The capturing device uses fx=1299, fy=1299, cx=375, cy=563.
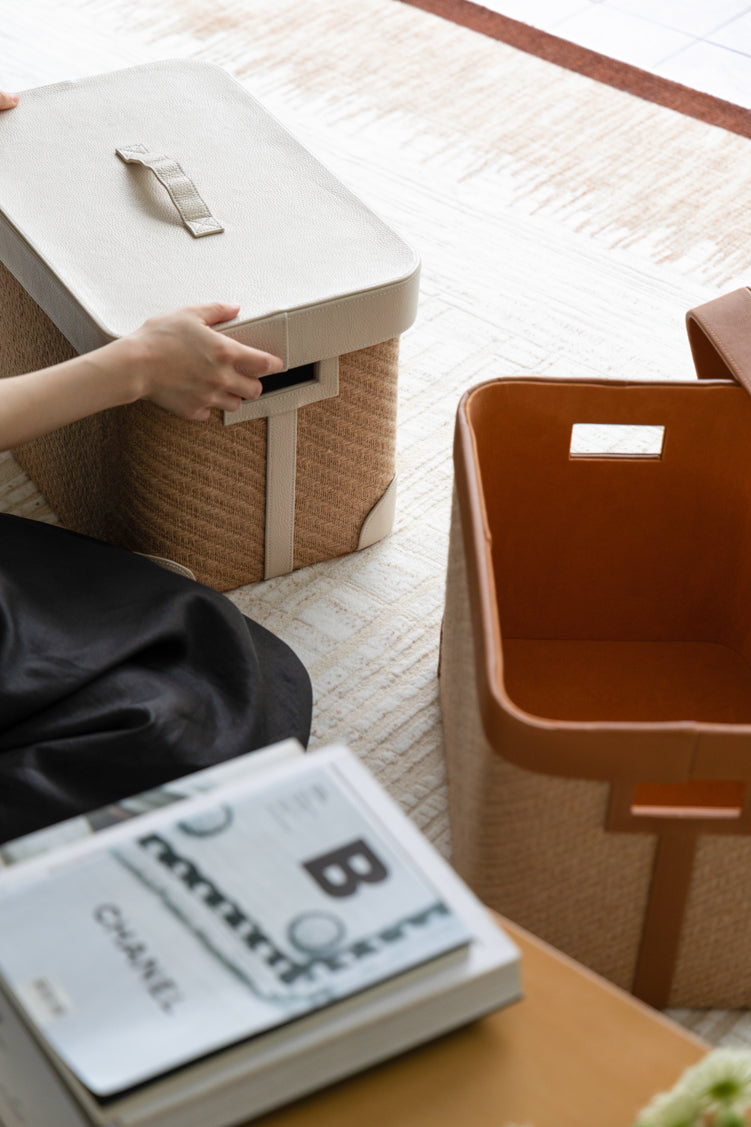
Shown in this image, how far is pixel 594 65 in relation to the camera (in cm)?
230

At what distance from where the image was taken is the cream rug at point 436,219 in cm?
137

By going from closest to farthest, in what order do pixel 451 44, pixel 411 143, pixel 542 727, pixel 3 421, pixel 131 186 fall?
pixel 542 727 < pixel 3 421 < pixel 131 186 < pixel 411 143 < pixel 451 44

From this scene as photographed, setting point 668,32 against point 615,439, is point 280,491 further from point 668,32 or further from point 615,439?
point 668,32

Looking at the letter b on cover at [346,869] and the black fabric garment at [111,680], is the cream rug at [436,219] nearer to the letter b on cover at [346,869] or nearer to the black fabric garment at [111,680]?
the black fabric garment at [111,680]

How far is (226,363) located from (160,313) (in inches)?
3.2

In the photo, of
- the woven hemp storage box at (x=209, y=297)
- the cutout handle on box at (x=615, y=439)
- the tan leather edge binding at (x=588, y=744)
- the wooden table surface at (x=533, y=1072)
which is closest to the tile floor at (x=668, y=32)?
the cutout handle on box at (x=615, y=439)

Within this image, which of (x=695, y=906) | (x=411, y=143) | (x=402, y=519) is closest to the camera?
(x=695, y=906)

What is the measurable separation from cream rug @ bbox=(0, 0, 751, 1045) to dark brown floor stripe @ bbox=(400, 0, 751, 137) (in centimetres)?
4

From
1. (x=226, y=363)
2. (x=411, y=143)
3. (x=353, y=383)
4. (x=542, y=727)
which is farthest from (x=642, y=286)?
(x=542, y=727)

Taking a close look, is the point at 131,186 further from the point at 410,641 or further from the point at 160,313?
the point at 410,641

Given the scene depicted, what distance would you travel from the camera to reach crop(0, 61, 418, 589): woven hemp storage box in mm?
1203

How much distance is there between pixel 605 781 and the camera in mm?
833

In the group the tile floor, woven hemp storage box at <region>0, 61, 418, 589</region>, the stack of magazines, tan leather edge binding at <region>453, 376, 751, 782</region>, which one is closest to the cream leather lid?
woven hemp storage box at <region>0, 61, 418, 589</region>

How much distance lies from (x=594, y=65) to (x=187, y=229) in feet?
4.32
